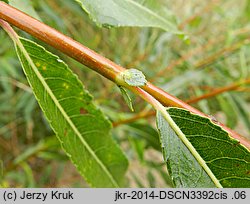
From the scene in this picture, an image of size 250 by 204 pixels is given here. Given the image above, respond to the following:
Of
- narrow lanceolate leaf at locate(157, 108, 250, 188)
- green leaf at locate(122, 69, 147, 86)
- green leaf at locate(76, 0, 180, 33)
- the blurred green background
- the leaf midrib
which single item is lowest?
narrow lanceolate leaf at locate(157, 108, 250, 188)

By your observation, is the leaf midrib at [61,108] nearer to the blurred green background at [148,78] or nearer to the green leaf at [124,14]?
the green leaf at [124,14]

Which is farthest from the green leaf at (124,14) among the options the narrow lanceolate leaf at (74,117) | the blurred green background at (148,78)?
the blurred green background at (148,78)

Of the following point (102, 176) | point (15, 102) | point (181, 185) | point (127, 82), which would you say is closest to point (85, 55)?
point (127, 82)

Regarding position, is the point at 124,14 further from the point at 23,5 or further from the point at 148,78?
the point at 148,78

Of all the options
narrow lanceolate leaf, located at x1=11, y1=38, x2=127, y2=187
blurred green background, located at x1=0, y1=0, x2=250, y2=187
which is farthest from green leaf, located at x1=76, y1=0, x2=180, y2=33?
blurred green background, located at x1=0, y1=0, x2=250, y2=187

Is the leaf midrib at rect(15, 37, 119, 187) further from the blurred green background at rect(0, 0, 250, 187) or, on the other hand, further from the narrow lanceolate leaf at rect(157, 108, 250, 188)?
the blurred green background at rect(0, 0, 250, 187)

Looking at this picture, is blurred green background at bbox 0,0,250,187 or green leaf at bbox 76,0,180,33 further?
blurred green background at bbox 0,0,250,187
